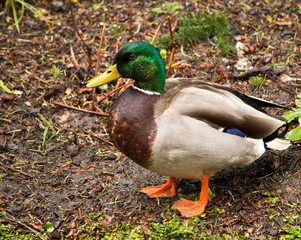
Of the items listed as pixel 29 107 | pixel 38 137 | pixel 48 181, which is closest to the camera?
pixel 48 181

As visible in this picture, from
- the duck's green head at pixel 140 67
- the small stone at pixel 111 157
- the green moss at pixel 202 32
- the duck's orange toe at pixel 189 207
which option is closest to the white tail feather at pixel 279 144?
the duck's orange toe at pixel 189 207

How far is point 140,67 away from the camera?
3.51 m

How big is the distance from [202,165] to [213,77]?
1.98 metres

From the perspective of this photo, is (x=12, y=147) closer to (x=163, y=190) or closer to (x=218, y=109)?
(x=163, y=190)

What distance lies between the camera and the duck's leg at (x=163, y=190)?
13.2ft

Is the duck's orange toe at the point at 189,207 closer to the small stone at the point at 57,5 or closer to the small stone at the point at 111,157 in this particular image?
the small stone at the point at 111,157

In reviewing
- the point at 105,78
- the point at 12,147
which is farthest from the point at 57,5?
the point at 105,78

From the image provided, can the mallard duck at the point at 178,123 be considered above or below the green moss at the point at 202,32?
above

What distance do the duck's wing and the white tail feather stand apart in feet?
0.70

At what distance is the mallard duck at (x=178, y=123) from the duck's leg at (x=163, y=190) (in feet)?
1.10

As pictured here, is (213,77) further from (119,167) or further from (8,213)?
(8,213)

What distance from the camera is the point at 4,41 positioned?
5.79 metres

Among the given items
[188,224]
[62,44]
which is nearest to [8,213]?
[188,224]

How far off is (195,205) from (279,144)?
3.05 feet
